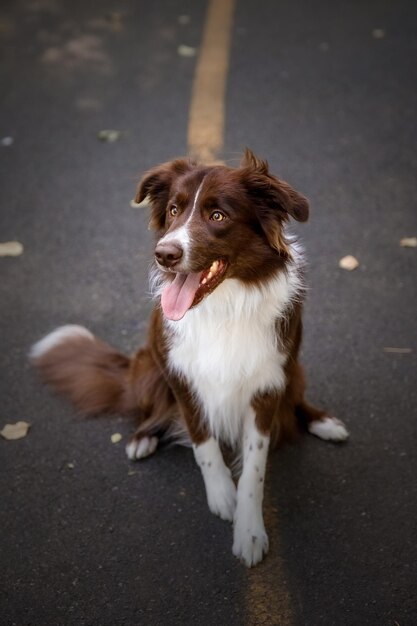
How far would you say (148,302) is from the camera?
431 cm

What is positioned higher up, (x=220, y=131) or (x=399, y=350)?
(x=220, y=131)

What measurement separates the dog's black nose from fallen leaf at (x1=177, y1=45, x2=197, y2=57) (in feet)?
15.1

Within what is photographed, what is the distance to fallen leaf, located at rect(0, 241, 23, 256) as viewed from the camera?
473cm

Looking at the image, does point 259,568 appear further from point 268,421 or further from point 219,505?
point 268,421

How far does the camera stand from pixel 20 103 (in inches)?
244

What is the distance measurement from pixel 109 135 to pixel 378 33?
2934 millimetres

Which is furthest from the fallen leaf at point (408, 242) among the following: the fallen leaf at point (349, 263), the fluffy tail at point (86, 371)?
the fluffy tail at point (86, 371)

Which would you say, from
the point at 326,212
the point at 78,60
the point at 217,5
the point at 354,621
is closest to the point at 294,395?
the point at 354,621

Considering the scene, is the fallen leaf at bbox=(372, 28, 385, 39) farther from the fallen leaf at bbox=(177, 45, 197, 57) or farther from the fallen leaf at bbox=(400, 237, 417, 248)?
the fallen leaf at bbox=(400, 237, 417, 248)

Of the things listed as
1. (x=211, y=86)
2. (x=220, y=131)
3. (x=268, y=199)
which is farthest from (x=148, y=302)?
(x=211, y=86)

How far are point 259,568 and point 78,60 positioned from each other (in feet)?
17.4

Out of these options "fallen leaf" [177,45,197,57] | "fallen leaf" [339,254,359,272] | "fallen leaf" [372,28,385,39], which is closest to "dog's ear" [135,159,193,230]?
"fallen leaf" [339,254,359,272]

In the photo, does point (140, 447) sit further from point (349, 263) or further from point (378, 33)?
point (378, 33)

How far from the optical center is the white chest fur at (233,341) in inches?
112
